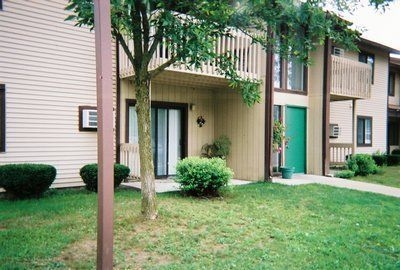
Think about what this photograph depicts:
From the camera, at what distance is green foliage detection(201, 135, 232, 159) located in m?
12.4

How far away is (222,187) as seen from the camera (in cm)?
888

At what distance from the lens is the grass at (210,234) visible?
455 centimetres

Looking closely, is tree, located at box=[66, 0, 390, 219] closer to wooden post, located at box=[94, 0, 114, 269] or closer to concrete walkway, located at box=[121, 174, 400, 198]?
wooden post, located at box=[94, 0, 114, 269]

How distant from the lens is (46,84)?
9.27m

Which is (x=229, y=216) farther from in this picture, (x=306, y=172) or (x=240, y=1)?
(x=306, y=172)

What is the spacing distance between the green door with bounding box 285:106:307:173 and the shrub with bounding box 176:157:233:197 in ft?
17.6

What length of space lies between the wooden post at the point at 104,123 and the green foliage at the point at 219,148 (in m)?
8.98

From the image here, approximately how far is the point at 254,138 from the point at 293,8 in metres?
6.40

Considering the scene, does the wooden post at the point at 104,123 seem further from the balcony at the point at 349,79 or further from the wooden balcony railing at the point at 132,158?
the balcony at the point at 349,79

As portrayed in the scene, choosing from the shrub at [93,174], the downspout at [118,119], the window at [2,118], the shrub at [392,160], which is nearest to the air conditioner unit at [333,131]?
the shrub at [392,160]

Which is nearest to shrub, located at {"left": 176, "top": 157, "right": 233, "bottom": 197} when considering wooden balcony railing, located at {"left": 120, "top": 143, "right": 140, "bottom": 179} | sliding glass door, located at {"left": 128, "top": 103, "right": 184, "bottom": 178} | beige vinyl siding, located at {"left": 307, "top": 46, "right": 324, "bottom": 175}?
wooden balcony railing, located at {"left": 120, "top": 143, "right": 140, "bottom": 179}

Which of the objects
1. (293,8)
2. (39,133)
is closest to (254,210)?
(293,8)

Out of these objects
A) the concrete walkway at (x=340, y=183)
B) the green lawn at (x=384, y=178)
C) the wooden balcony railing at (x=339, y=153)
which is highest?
the wooden balcony railing at (x=339, y=153)

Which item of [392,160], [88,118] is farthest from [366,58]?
[88,118]
